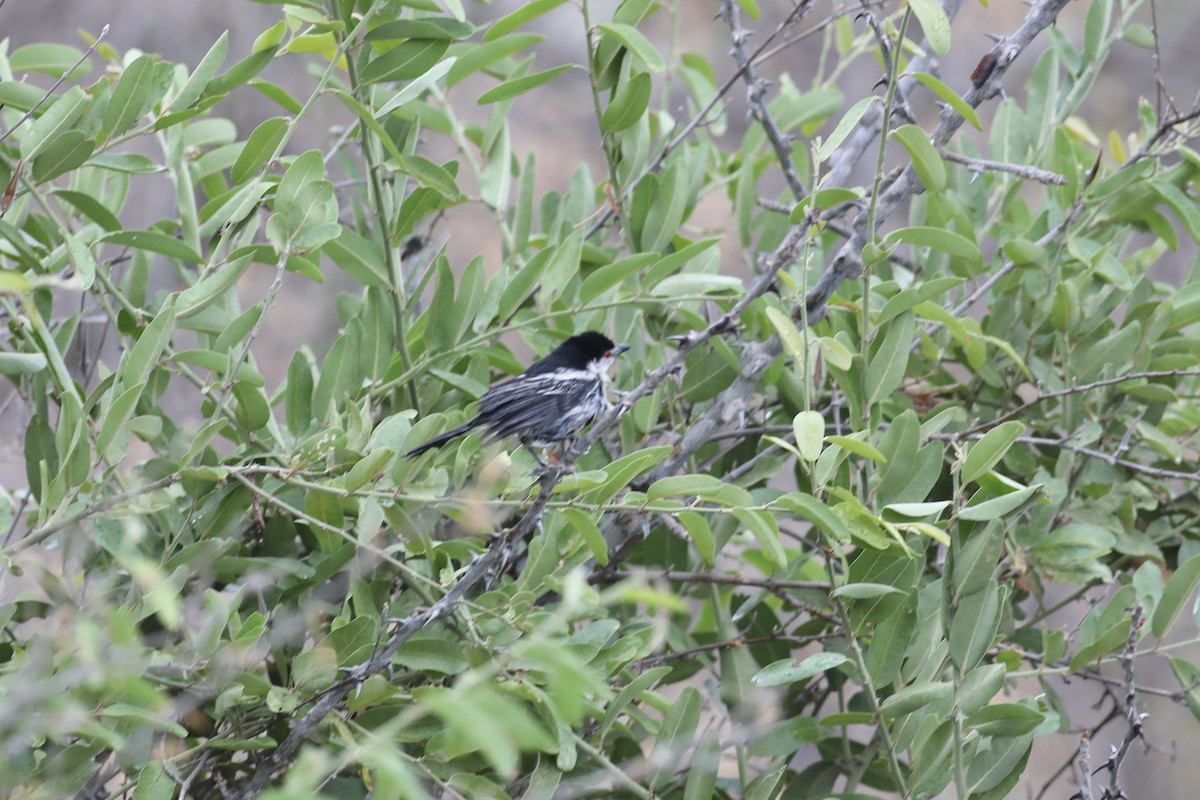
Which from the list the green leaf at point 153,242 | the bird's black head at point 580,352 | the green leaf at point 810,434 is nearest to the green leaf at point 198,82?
the green leaf at point 153,242

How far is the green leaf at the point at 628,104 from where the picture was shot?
2.05 meters

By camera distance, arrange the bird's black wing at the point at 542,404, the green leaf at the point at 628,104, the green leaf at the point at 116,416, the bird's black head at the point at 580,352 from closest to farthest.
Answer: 1. the green leaf at the point at 116,416
2. the green leaf at the point at 628,104
3. the bird's black wing at the point at 542,404
4. the bird's black head at the point at 580,352

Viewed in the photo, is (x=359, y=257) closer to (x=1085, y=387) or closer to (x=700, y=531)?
(x=700, y=531)

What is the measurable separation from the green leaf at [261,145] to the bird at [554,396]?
1.91 feet

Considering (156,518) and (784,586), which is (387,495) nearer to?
(156,518)

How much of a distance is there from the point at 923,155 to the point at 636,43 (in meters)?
0.54

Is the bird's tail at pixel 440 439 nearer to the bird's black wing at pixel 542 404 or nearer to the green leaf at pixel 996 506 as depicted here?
the bird's black wing at pixel 542 404

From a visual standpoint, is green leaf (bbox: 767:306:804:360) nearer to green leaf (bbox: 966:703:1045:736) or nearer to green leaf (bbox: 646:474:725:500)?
green leaf (bbox: 646:474:725:500)

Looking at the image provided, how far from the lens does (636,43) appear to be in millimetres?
1891

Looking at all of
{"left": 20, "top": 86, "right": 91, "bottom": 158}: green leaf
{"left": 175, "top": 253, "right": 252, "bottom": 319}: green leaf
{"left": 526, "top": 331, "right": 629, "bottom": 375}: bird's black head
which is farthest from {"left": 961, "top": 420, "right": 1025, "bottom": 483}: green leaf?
{"left": 20, "top": 86, "right": 91, "bottom": 158}: green leaf

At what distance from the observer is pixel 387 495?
1552mm

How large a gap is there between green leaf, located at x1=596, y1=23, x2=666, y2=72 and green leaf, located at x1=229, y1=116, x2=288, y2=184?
582mm

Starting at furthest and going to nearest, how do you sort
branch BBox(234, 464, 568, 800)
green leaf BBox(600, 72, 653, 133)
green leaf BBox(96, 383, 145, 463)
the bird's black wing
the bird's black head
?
the bird's black head < the bird's black wing < green leaf BBox(600, 72, 653, 133) < green leaf BBox(96, 383, 145, 463) < branch BBox(234, 464, 568, 800)

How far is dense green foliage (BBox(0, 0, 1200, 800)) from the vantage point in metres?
1.53
